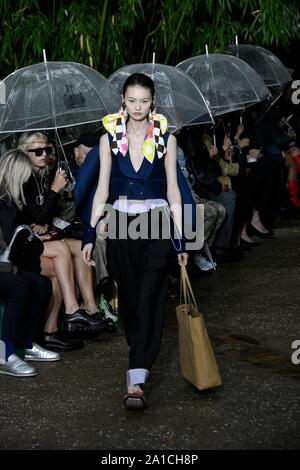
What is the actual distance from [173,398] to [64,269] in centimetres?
169

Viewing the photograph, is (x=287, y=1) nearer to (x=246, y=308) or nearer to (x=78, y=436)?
(x=246, y=308)

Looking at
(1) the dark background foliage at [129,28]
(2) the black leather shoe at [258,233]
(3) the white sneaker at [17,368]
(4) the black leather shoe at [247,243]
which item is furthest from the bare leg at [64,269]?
(2) the black leather shoe at [258,233]

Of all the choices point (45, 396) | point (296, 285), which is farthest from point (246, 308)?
point (45, 396)

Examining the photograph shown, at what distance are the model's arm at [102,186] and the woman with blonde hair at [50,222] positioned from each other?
1.27 m

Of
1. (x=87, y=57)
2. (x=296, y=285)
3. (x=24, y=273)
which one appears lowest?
(x=296, y=285)

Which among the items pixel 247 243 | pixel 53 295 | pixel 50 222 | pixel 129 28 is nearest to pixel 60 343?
pixel 53 295

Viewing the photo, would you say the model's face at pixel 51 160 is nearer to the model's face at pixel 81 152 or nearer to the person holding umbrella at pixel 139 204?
the model's face at pixel 81 152

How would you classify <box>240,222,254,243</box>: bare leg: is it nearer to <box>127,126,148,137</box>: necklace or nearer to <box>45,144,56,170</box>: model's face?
<box>45,144,56,170</box>: model's face

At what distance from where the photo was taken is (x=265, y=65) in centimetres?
1236

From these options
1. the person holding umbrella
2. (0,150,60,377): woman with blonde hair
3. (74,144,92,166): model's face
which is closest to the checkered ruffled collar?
the person holding umbrella

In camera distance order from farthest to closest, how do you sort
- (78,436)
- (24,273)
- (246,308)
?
(246,308) → (24,273) → (78,436)

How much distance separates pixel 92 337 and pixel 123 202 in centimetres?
171

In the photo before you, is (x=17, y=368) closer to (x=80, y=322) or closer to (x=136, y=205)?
(x=80, y=322)

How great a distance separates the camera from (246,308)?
8234 mm
